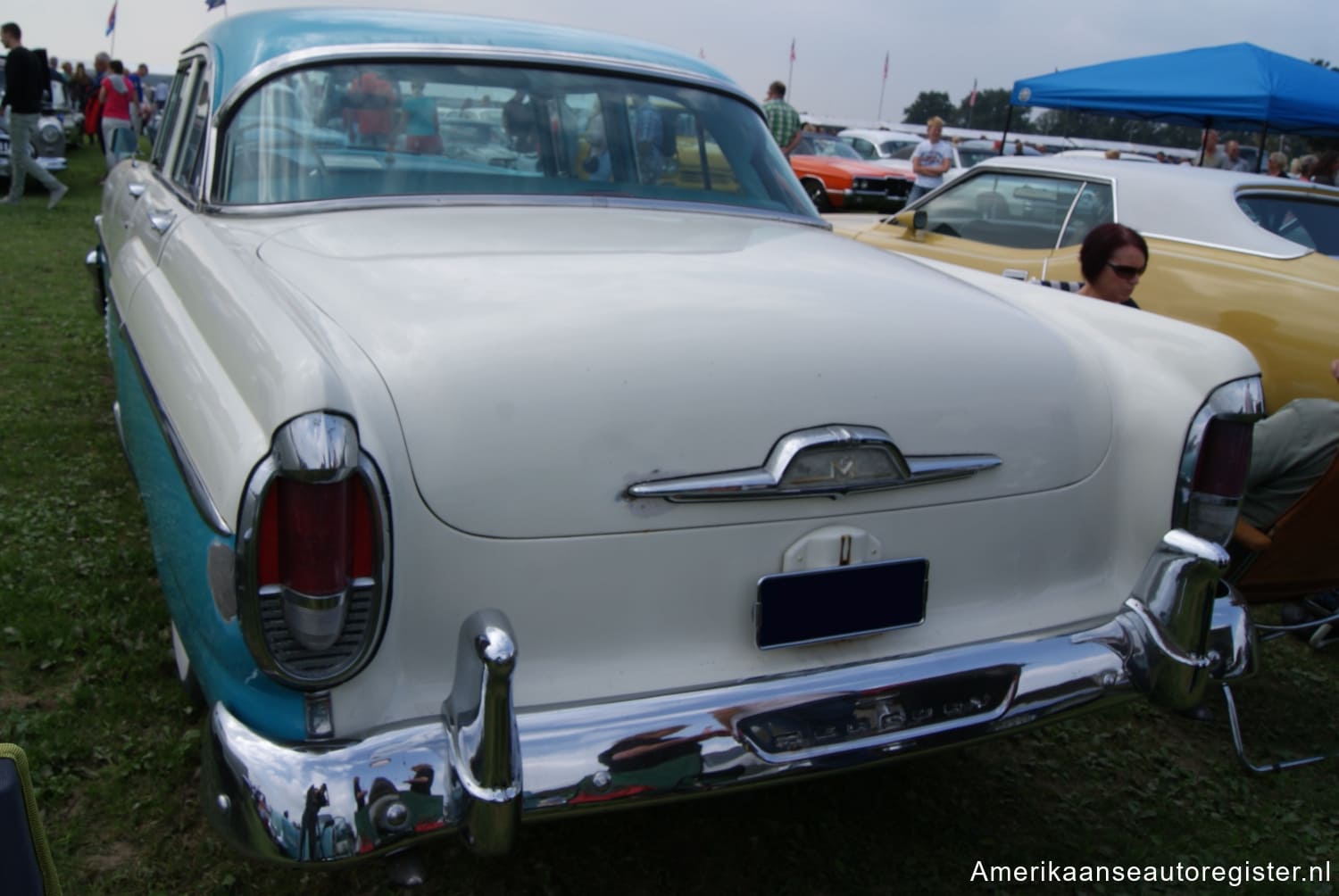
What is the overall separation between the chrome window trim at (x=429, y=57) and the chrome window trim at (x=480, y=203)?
0.38 metres

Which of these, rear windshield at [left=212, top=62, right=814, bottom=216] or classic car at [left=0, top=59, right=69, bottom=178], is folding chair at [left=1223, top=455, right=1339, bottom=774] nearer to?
rear windshield at [left=212, top=62, right=814, bottom=216]

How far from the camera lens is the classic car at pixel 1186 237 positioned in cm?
462

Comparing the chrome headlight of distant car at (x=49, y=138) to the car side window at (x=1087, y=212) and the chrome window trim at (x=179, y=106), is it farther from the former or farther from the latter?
the car side window at (x=1087, y=212)

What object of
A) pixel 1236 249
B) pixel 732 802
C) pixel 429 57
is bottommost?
pixel 732 802

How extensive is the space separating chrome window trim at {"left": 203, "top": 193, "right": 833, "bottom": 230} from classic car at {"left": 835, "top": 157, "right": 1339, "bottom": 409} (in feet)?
7.57

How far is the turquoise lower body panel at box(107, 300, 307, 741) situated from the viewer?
174 centimetres

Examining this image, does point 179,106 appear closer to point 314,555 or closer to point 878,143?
point 314,555

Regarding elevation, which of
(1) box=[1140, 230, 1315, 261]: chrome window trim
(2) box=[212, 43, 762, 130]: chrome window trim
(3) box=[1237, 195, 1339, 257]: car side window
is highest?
(2) box=[212, 43, 762, 130]: chrome window trim

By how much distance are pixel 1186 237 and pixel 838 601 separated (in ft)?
12.9

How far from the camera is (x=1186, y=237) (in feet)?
16.9

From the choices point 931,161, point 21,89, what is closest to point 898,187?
point 931,161

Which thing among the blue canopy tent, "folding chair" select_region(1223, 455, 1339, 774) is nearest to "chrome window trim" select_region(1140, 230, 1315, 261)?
"folding chair" select_region(1223, 455, 1339, 774)

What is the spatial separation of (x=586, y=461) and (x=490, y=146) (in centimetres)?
151

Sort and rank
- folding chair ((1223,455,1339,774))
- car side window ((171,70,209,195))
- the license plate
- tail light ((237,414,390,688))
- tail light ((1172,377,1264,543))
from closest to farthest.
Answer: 1. tail light ((237,414,390,688))
2. the license plate
3. tail light ((1172,377,1264,543))
4. folding chair ((1223,455,1339,774))
5. car side window ((171,70,209,195))
